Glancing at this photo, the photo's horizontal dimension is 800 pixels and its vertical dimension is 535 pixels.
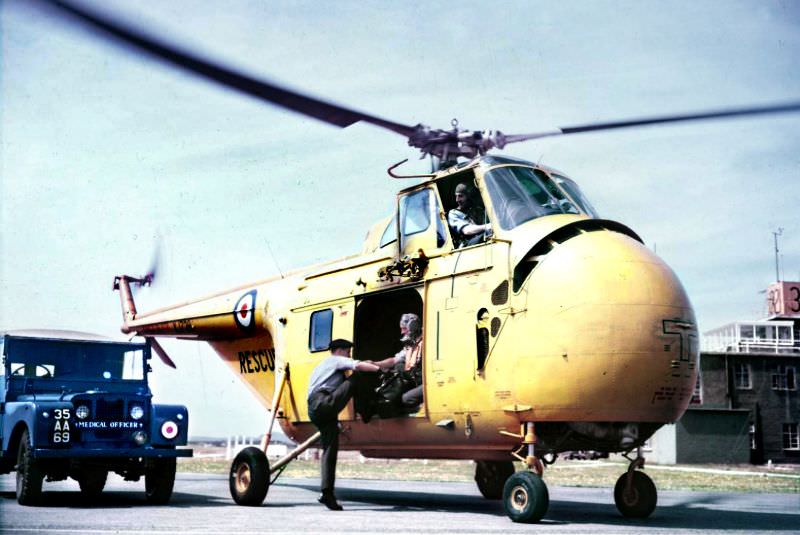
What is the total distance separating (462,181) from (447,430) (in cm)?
347

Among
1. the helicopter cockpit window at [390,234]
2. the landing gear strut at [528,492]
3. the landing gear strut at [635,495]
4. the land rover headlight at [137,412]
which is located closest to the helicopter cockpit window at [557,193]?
the helicopter cockpit window at [390,234]

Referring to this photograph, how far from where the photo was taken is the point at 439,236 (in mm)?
12461

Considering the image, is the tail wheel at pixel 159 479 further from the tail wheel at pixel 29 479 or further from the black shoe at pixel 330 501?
the black shoe at pixel 330 501

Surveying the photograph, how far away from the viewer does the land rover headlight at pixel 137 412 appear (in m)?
13.1

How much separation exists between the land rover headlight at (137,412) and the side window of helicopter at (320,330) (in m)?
2.81

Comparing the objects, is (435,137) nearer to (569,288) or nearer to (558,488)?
(569,288)

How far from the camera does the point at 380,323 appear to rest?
14125 millimetres

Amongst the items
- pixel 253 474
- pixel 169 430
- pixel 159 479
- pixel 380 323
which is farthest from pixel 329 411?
pixel 159 479

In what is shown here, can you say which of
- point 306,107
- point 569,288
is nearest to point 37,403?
point 306,107

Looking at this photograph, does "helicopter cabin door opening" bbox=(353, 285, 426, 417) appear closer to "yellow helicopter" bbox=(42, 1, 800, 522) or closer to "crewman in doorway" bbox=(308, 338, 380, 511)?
"yellow helicopter" bbox=(42, 1, 800, 522)

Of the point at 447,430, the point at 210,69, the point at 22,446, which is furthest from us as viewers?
the point at 22,446

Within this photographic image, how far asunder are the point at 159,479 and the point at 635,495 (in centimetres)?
683

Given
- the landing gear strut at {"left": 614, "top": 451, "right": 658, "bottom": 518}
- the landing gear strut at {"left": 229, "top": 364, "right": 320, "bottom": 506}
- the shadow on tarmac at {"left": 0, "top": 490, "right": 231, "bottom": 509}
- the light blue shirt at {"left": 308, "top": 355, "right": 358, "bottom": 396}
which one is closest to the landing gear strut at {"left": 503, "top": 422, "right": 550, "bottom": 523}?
the landing gear strut at {"left": 614, "top": 451, "right": 658, "bottom": 518}

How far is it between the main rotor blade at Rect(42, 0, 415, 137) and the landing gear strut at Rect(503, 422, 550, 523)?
15.2ft
